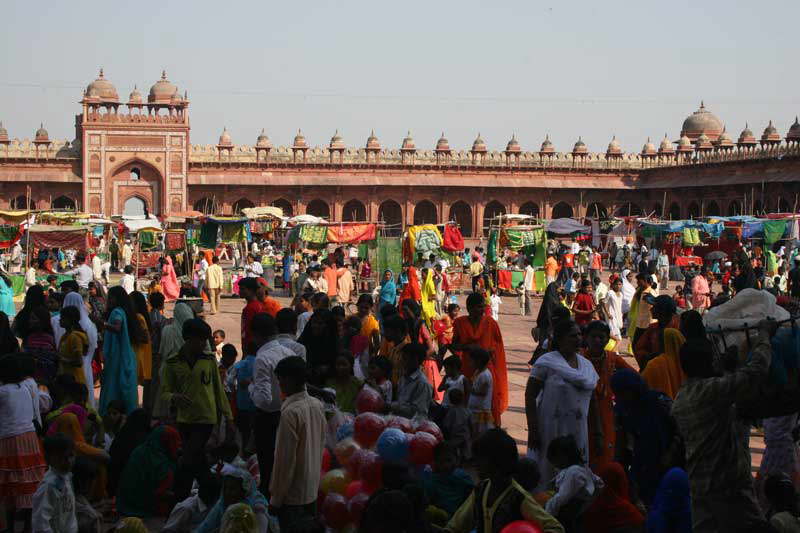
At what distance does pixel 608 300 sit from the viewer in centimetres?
1099

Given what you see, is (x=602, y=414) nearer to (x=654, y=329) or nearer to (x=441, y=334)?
(x=654, y=329)

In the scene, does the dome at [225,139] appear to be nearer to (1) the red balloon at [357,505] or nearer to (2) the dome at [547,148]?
(2) the dome at [547,148]

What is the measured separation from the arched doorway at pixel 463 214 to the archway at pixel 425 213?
80cm

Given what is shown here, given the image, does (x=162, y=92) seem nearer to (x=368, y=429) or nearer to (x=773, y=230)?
(x=773, y=230)

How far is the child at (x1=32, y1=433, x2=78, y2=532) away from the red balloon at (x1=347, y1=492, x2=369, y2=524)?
4.09ft

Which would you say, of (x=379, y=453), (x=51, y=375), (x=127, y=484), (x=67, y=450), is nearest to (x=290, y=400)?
(x=379, y=453)

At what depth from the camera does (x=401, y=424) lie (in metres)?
5.27

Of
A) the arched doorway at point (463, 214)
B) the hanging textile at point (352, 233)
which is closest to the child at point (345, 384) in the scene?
the hanging textile at point (352, 233)

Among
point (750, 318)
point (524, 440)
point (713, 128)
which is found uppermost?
point (713, 128)

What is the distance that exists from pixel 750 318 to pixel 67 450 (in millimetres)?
2976

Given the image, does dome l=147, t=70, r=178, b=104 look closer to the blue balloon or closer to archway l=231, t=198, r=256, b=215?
archway l=231, t=198, r=256, b=215

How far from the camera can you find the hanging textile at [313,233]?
61.6 ft

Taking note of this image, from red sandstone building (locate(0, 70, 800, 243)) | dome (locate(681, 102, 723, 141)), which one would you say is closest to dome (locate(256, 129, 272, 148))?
red sandstone building (locate(0, 70, 800, 243))

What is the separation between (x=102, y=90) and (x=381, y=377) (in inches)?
1312
